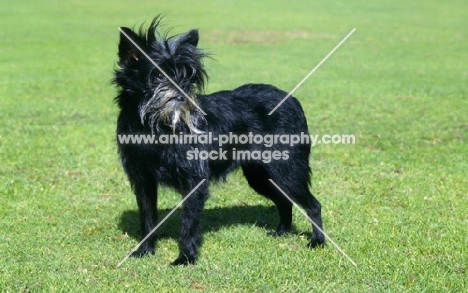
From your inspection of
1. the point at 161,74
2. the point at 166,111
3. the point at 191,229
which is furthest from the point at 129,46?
the point at 191,229

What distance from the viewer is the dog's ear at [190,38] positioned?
632 cm

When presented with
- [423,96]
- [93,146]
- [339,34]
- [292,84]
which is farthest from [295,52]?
[93,146]

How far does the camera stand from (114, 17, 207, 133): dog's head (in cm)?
616

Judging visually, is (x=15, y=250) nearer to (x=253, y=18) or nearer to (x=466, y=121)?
(x=466, y=121)

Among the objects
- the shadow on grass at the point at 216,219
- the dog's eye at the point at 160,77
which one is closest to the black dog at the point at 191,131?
the dog's eye at the point at 160,77

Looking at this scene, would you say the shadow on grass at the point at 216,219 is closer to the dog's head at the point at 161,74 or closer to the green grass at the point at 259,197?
the green grass at the point at 259,197

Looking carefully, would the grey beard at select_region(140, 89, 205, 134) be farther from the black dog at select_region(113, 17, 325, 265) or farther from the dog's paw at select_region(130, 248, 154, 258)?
the dog's paw at select_region(130, 248, 154, 258)

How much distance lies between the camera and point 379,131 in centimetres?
1316

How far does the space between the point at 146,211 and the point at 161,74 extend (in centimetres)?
153

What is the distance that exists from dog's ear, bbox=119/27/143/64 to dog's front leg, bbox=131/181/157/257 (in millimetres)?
1260

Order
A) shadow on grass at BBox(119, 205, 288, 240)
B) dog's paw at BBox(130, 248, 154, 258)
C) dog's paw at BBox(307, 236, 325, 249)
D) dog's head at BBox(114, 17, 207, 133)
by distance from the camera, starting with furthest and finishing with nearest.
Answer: shadow on grass at BBox(119, 205, 288, 240) < dog's paw at BBox(307, 236, 325, 249) < dog's paw at BBox(130, 248, 154, 258) < dog's head at BBox(114, 17, 207, 133)

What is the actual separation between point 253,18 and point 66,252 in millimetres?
30399

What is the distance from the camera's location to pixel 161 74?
20.2 ft

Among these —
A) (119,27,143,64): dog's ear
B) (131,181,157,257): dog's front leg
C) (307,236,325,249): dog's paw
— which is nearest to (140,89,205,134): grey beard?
(119,27,143,64): dog's ear
